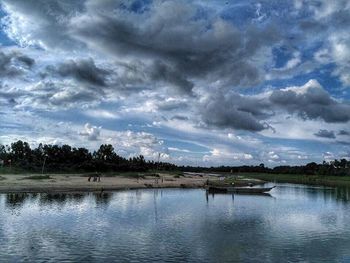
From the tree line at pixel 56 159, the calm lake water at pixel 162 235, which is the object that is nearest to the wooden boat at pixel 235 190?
the calm lake water at pixel 162 235

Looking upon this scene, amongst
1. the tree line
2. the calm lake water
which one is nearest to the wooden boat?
A: the calm lake water

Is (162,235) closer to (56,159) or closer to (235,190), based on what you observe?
(235,190)

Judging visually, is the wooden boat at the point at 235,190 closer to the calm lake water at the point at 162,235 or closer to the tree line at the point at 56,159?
the calm lake water at the point at 162,235

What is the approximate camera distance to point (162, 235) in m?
39.4

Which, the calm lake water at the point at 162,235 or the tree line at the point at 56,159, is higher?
the tree line at the point at 56,159

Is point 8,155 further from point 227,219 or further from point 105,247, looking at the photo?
point 105,247

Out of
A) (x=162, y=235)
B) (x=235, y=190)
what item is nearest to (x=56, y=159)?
(x=235, y=190)

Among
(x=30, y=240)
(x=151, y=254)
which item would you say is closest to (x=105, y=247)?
(x=151, y=254)

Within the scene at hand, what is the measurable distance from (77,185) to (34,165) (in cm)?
6392

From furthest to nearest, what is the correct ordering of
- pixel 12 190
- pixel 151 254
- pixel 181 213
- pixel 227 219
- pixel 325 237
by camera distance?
pixel 12 190 → pixel 181 213 → pixel 227 219 → pixel 325 237 → pixel 151 254

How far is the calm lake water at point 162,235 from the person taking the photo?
30891 millimetres

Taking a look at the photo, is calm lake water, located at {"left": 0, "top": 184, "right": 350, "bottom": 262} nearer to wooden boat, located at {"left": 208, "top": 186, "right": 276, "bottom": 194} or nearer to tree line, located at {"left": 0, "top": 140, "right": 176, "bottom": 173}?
wooden boat, located at {"left": 208, "top": 186, "right": 276, "bottom": 194}

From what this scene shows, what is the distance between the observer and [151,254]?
31.0m

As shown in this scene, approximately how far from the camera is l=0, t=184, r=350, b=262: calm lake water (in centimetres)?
3089
